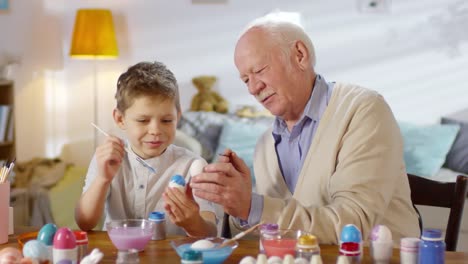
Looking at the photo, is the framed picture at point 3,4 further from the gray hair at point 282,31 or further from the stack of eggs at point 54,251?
the stack of eggs at point 54,251

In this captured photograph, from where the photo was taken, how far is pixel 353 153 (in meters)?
1.87

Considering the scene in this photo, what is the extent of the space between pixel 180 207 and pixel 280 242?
336 mm

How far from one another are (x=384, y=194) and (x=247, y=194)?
0.35 m

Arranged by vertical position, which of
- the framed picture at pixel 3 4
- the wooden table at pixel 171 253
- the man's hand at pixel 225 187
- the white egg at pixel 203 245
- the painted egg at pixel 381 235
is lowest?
the wooden table at pixel 171 253

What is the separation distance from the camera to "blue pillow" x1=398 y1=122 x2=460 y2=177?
4.37 metres

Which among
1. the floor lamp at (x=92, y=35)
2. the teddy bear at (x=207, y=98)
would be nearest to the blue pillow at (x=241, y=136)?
the teddy bear at (x=207, y=98)

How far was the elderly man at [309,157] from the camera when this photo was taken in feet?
5.69

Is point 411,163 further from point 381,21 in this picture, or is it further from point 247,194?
point 247,194

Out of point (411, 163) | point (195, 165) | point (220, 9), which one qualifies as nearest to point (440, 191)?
point (195, 165)

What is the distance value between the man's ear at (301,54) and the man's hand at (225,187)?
0.43m

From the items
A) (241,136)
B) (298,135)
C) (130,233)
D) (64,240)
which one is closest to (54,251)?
(64,240)

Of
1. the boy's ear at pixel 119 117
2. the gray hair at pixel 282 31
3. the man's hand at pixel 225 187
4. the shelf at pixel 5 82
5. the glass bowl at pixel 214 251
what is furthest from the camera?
the shelf at pixel 5 82

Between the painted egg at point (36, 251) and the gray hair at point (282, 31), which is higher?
the gray hair at point (282, 31)

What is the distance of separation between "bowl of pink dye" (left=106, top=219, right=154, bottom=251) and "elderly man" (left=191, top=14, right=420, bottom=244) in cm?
15
